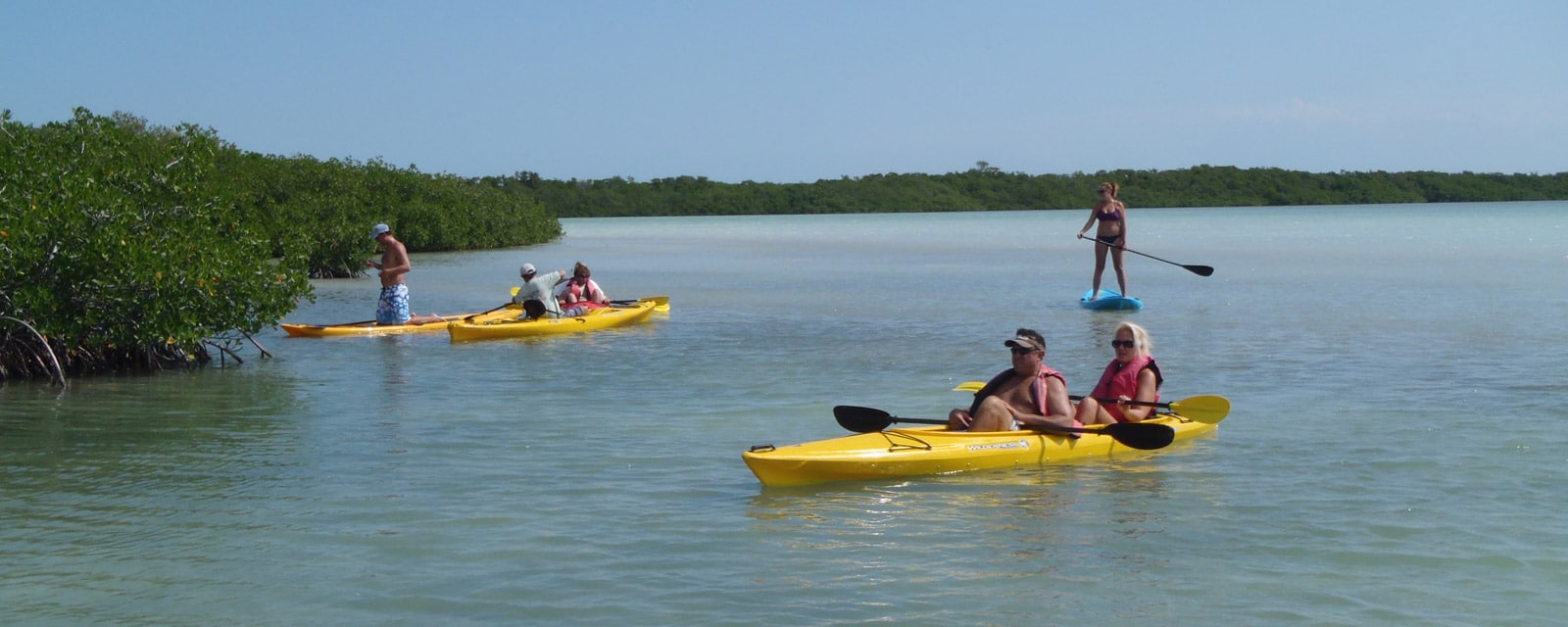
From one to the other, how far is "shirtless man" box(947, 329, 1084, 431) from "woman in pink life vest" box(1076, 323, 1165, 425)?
0.48 m

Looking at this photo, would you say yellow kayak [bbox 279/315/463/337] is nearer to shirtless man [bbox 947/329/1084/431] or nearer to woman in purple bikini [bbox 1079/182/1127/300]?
woman in purple bikini [bbox 1079/182/1127/300]

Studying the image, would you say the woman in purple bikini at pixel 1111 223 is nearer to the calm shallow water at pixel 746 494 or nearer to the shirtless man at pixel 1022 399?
the calm shallow water at pixel 746 494

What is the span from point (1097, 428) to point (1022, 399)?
1.62ft

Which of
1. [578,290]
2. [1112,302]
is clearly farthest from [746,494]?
[1112,302]

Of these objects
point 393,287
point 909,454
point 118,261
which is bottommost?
point 909,454

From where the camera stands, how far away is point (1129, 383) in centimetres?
1010

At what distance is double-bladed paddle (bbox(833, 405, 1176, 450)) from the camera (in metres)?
9.32

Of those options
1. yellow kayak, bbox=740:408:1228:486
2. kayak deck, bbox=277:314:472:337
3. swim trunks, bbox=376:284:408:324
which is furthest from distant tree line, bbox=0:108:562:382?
yellow kayak, bbox=740:408:1228:486

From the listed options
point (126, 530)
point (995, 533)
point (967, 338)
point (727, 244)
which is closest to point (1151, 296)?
point (967, 338)

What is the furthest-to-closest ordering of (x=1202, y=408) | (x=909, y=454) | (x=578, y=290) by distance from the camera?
(x=578, y=290), (x=1202, y=408), (x=909, y=454)

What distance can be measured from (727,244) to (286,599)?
50.6 meters

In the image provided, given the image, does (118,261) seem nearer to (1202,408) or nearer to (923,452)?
(923,452)

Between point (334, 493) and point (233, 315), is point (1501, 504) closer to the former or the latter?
point (334, 493)

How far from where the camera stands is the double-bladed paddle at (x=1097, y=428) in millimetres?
9320
